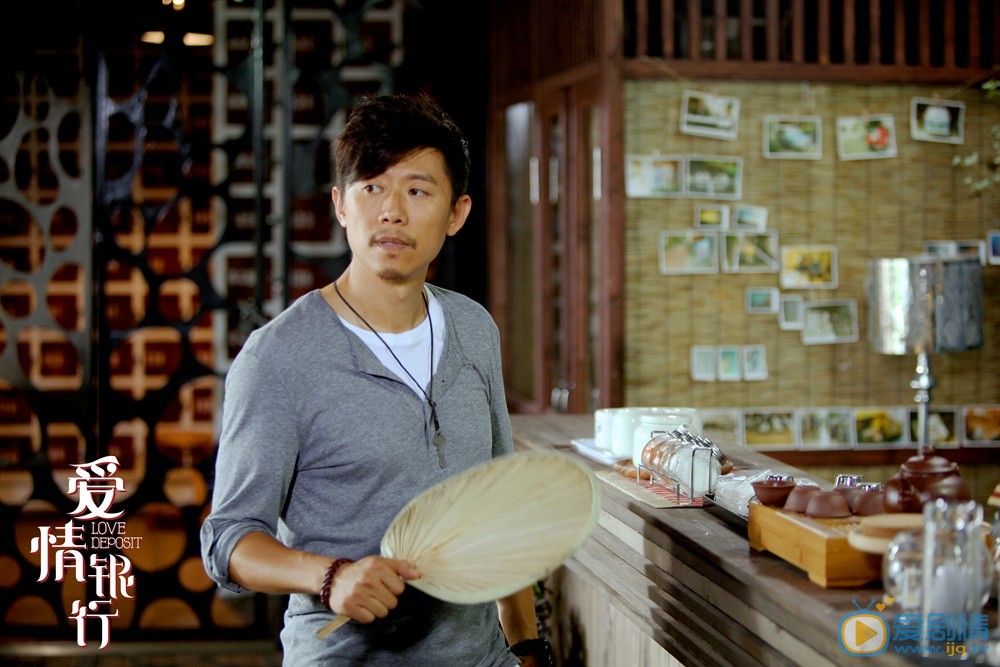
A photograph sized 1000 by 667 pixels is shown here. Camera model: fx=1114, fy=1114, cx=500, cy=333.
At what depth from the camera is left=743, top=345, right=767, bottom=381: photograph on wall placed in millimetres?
4586

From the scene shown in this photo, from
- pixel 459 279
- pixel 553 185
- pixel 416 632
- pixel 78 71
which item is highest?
pixel 78 71

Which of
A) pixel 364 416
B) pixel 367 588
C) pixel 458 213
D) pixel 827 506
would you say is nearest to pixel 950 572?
pixel 827 506

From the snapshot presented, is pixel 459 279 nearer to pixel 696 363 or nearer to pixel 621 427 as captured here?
pixel 696 363

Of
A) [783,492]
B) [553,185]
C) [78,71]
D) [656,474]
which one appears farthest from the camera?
[553,185]

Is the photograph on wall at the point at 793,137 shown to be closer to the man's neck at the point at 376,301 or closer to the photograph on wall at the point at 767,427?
the photograph on wall at the point at 767,427

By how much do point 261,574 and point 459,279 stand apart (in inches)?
130

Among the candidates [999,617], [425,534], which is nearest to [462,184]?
[425,534]

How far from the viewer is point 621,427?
2.41 meters

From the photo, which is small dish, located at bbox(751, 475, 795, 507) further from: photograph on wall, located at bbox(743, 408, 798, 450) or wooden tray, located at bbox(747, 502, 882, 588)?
photograph on wall, located at bbox(743, 408, 798, 450)

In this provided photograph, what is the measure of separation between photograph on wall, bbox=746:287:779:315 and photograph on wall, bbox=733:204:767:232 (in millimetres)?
248

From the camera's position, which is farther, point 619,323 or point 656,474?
point 619,323

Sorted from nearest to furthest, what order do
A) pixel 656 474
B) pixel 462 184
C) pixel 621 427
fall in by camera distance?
pixel 462 184
pixel 656 474
pixel 621 427

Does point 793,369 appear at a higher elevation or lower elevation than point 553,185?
lower

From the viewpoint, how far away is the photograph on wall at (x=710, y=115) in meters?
4.51
